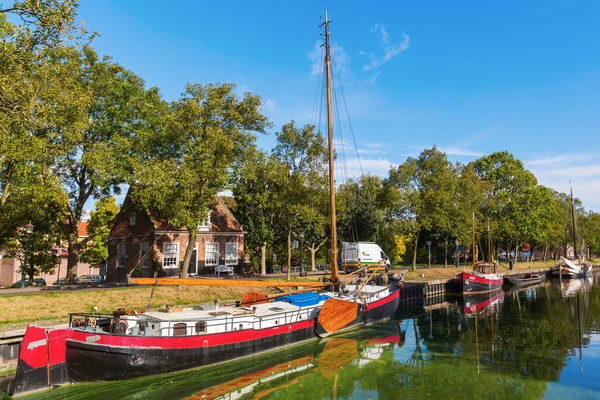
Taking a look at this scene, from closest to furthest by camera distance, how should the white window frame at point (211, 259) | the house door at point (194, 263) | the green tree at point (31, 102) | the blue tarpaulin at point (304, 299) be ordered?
the green tree at point (31, 102) → the blue tarpaulin at point (304, 299) → the house door at point (194, 263) → the white window frame at point (211, 259)

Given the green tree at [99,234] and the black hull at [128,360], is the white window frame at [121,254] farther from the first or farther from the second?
the black hull at [128,360]

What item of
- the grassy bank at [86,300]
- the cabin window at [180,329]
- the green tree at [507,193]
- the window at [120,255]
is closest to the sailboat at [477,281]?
the green tree at [507,193]

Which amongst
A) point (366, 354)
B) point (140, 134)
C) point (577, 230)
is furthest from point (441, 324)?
point (577, 230)

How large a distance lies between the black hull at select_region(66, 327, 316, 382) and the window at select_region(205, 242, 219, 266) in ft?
75.4

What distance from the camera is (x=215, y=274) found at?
3934cm

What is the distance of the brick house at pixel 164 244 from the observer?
37.1m

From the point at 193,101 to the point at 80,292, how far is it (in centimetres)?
1491

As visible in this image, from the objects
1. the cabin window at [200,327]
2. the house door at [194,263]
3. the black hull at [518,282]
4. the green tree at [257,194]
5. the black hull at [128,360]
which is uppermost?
the green tree at [257,194]

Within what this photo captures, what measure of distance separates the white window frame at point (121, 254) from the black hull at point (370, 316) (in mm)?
25443

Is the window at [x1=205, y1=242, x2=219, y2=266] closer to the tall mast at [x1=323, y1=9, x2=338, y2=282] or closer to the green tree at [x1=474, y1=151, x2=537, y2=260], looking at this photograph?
the tall mast at [x1=323, y1=9, x2=338, y2=282]

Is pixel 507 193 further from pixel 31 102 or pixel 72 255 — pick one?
pixel 31 102

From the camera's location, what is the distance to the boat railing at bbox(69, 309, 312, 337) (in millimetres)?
15586

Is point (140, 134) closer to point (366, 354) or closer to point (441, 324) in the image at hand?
point (366, 354)

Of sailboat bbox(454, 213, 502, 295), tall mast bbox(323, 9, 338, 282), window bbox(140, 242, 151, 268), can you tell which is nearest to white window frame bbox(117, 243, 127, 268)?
window bbox(140, 242, 151, 268)
